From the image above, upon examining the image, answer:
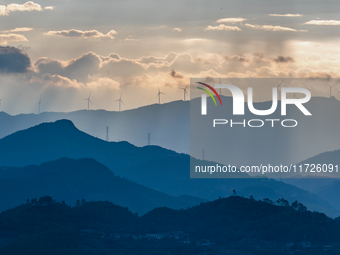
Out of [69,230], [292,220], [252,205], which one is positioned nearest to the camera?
[69,230]

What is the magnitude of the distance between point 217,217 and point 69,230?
4500 centimetres

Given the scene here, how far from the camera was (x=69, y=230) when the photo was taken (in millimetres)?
154375

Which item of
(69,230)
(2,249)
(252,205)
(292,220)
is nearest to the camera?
(2,249)

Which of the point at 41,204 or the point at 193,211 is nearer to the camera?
the point at 41,204

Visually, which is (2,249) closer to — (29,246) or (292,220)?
(29,246)

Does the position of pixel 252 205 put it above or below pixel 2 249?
above

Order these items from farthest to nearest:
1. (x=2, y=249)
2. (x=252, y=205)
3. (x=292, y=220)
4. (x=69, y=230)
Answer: (x=252, y=205) → (x=292, y=220) → (x=69, y=230) → (x=2, y=249)

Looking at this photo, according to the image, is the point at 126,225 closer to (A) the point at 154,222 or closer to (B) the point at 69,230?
(A) the point at 154,222

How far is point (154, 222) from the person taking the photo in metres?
176

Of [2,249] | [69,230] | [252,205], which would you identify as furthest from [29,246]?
[252,205]

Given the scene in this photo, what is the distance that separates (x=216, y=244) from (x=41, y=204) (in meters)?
52.0

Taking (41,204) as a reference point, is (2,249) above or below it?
below

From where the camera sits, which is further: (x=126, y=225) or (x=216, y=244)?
(x=126, y=225)

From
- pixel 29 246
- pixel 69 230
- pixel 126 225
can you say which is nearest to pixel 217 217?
pixel 126 225
